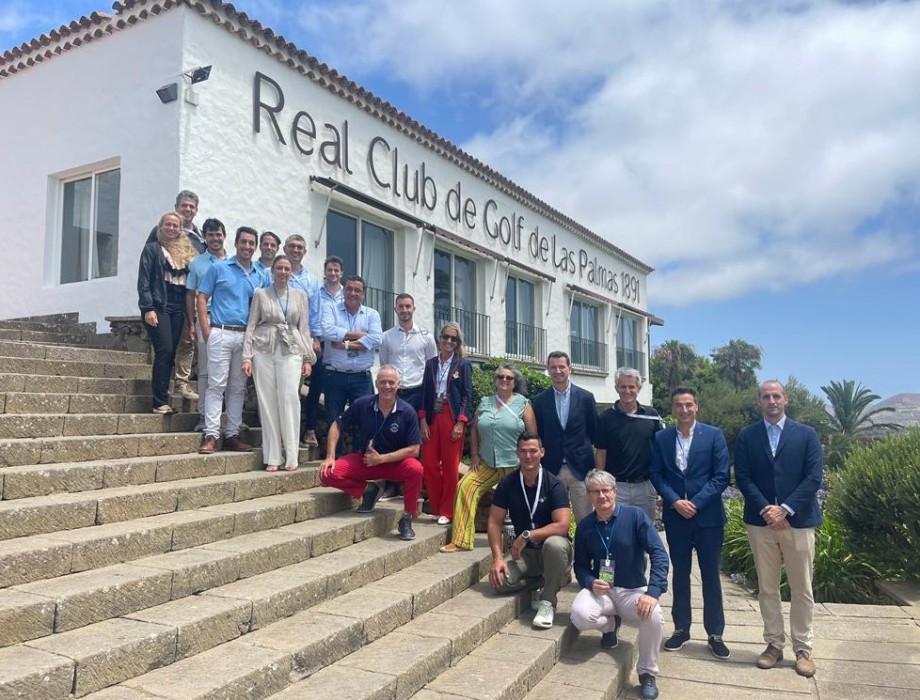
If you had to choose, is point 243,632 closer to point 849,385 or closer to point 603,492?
point 603,492

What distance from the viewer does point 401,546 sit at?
4.74m

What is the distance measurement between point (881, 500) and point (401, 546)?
5.03 m

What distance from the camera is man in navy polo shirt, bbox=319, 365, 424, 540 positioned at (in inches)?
199

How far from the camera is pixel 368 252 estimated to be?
10.2m

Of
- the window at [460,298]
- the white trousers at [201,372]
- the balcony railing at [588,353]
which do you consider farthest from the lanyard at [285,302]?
the balcony railing at [588,353]

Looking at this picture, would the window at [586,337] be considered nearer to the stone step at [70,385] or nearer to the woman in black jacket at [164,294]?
the woman in black jacket at [164,294]

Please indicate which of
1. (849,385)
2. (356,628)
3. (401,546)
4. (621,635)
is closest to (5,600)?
(356,628)

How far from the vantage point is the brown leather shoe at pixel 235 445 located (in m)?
5.55

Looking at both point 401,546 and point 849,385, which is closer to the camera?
point 401,546

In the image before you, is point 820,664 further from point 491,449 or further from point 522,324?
point 522,324

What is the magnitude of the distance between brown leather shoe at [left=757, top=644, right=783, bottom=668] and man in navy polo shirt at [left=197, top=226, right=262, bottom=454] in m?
4.13

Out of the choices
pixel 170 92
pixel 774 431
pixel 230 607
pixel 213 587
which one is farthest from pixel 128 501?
pixel 170 92

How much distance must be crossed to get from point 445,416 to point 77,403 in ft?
9.61

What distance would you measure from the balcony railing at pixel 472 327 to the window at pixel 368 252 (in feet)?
5.34
